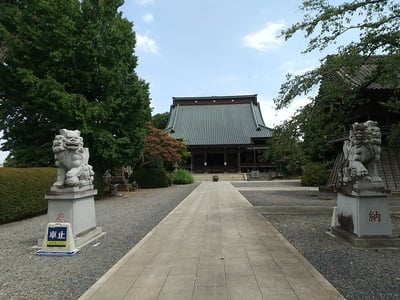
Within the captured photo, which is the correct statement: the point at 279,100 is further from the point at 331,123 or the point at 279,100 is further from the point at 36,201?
the point at 36,201

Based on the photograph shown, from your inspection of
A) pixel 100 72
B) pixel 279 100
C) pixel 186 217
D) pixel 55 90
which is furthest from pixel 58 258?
pixel 100 72

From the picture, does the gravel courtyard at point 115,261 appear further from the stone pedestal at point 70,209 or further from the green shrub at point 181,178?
the green shrub at point 181,178

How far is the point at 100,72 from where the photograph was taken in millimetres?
14586

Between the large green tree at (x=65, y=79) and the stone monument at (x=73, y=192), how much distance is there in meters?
7.52

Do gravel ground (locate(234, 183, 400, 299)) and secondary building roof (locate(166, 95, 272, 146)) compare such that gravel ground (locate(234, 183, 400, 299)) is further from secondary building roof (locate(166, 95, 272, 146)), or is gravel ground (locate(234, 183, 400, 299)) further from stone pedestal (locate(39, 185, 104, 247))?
secondary building roof (locate(166, 95, 272, 146))

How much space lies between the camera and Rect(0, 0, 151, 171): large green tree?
1373 cm

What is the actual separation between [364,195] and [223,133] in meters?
34.3

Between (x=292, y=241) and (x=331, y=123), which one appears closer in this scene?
(x=292, y=241)

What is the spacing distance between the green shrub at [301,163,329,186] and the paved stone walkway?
55.1 ft

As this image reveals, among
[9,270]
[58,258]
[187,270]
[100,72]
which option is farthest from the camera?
[100,72]

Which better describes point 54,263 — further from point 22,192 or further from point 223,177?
point 223,177

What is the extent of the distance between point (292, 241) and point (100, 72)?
38.5ft

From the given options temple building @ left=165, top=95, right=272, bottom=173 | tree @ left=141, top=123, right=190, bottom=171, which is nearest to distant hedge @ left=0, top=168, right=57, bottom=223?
tree @ left=141, top=123, right=190, bottom=171

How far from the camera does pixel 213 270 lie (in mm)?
4305
